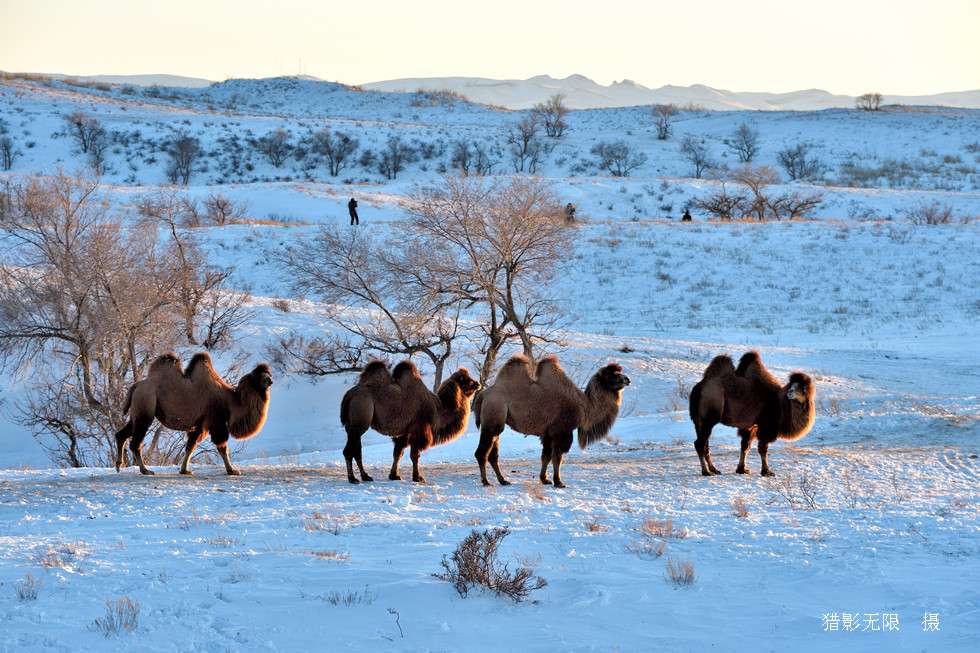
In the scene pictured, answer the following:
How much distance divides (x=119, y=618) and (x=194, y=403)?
6.11m

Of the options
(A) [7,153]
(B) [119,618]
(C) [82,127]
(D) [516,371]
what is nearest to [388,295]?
(D) [516,371]

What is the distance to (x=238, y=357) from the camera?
83.3 ft

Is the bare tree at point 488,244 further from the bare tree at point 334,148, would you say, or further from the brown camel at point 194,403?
the bare tree at point 334,148

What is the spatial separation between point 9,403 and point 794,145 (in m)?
77.8

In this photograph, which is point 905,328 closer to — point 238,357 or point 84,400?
point 238,357

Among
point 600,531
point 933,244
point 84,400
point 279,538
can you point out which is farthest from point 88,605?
point 933,244

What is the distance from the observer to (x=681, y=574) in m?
6.26

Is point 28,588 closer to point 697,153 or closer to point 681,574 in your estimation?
point 681,574

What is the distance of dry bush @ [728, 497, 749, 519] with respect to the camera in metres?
8.48

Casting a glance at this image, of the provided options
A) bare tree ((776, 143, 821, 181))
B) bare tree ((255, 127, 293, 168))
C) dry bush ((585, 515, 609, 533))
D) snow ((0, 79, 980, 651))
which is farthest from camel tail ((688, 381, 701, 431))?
bare tree ((776, 143, 821, 181))

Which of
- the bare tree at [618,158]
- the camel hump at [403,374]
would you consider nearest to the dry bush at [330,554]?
the camel hump at [403,374]

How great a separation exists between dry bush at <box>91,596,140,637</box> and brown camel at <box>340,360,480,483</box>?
5.04 m

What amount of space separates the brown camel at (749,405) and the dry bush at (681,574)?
521 centimetres

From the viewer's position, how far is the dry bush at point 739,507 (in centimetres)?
848
